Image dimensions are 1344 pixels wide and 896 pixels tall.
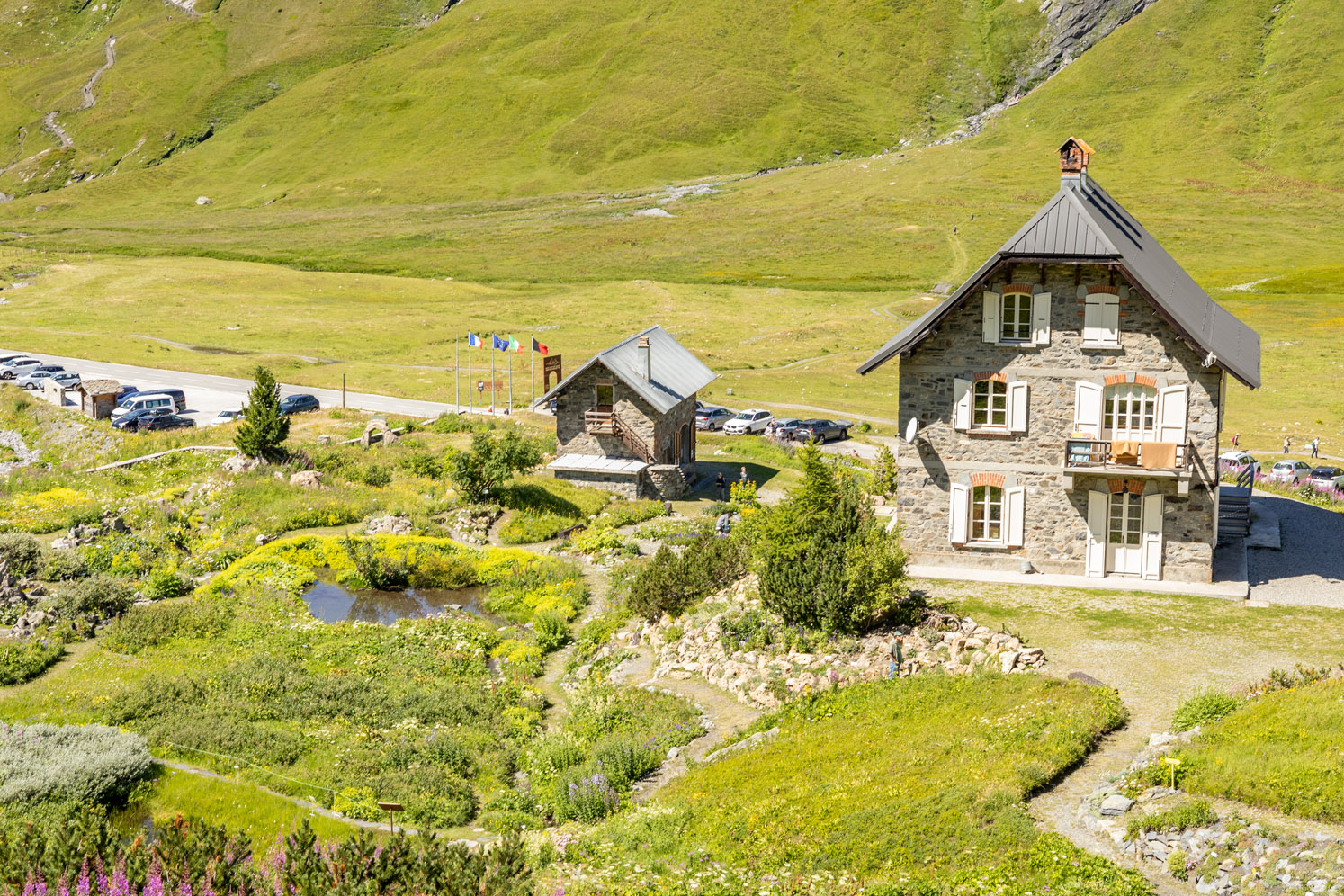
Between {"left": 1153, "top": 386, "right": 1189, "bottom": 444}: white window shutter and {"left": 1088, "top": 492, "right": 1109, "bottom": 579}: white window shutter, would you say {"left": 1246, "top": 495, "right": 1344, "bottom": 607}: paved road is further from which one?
{"left": 1153, "top": 386, "right": 1189, "bottom": 444}: white window shutter

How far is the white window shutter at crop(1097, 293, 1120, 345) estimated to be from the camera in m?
35.8

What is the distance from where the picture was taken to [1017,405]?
3688 cm

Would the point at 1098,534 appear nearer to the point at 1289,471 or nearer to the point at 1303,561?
the point at 1303,561

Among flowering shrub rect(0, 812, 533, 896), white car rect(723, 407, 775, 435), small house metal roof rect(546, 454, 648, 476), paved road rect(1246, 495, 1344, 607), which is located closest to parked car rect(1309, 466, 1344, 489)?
paved road rect(1246, 495, 1344, 607)

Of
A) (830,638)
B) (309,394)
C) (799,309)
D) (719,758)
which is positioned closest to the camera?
(719,758)

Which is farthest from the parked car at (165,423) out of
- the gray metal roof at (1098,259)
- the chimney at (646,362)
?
the gray metal roof at (1098,259)

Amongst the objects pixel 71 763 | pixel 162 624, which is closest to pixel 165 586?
pixel 162 624

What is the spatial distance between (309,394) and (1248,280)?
4340 inches

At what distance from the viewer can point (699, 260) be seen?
540 ft

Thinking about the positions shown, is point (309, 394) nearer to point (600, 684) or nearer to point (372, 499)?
point (372, 499)

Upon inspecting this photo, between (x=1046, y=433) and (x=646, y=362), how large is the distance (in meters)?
26.1

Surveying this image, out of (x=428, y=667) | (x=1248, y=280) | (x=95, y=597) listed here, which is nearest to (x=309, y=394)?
(x=95, y=597)

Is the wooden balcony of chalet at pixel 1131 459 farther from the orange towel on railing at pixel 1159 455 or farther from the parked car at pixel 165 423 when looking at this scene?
the parked car at pixel 165 423

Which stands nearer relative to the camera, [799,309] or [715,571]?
[715,571]
